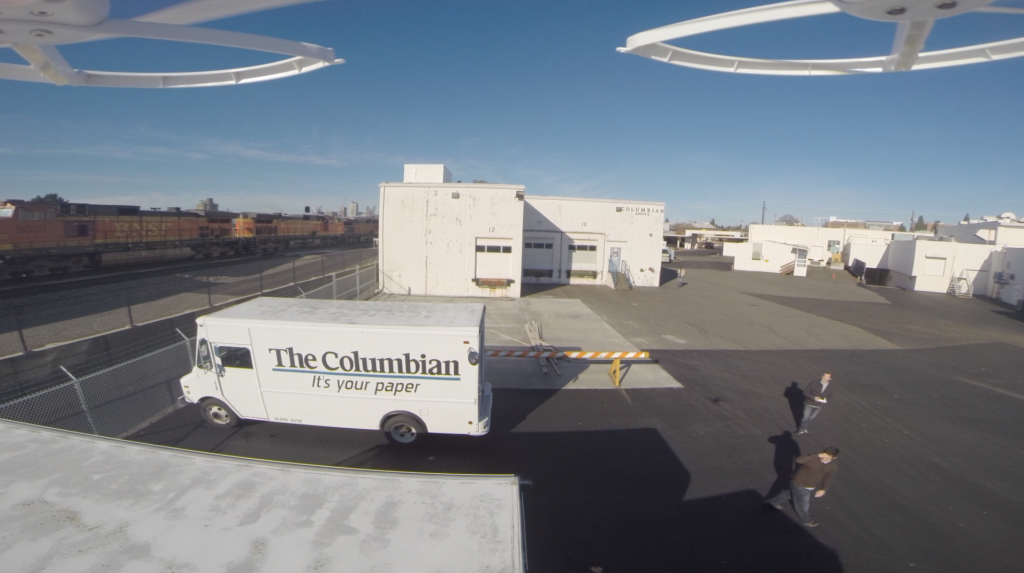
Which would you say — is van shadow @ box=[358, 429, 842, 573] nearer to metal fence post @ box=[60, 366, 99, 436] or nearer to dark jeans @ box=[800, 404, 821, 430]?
dark jeans @ box=[800, 404, 821, 430]

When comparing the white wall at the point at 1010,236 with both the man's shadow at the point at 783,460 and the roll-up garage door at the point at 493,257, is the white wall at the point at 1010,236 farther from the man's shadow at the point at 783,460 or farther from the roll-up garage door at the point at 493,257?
the man's shadow at the point at 783,460

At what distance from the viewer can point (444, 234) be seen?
23.0 meters

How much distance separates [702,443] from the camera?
27.8ft

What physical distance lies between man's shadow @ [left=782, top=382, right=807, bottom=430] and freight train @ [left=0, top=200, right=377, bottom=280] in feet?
111

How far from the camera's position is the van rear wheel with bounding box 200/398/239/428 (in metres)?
8.09

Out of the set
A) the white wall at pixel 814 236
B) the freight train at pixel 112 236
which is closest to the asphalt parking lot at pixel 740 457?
the freight train at pixel 112 236

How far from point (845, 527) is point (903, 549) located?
610 mm

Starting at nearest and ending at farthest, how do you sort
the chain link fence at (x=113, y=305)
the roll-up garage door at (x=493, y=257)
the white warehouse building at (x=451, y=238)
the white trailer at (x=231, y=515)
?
the white trailer at (x=231, y=515) < the chain link fence at (x=113, y=305) < the white warehouse building at (x=451, y=238) < the roll-up garage door at (x=493, y=257)

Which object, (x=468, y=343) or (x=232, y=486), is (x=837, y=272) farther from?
(x=232, y=486)

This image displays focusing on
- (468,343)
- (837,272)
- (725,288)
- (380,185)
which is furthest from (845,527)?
(837,272)

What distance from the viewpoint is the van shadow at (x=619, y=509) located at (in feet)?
18.0

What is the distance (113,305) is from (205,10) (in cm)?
1469

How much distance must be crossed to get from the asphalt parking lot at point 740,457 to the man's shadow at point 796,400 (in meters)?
0.11

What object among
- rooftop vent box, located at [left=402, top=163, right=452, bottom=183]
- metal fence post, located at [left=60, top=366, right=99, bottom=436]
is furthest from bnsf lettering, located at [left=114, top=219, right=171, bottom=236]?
metal fence post, located at [left=60, top=366, right=99, bottom=436]
